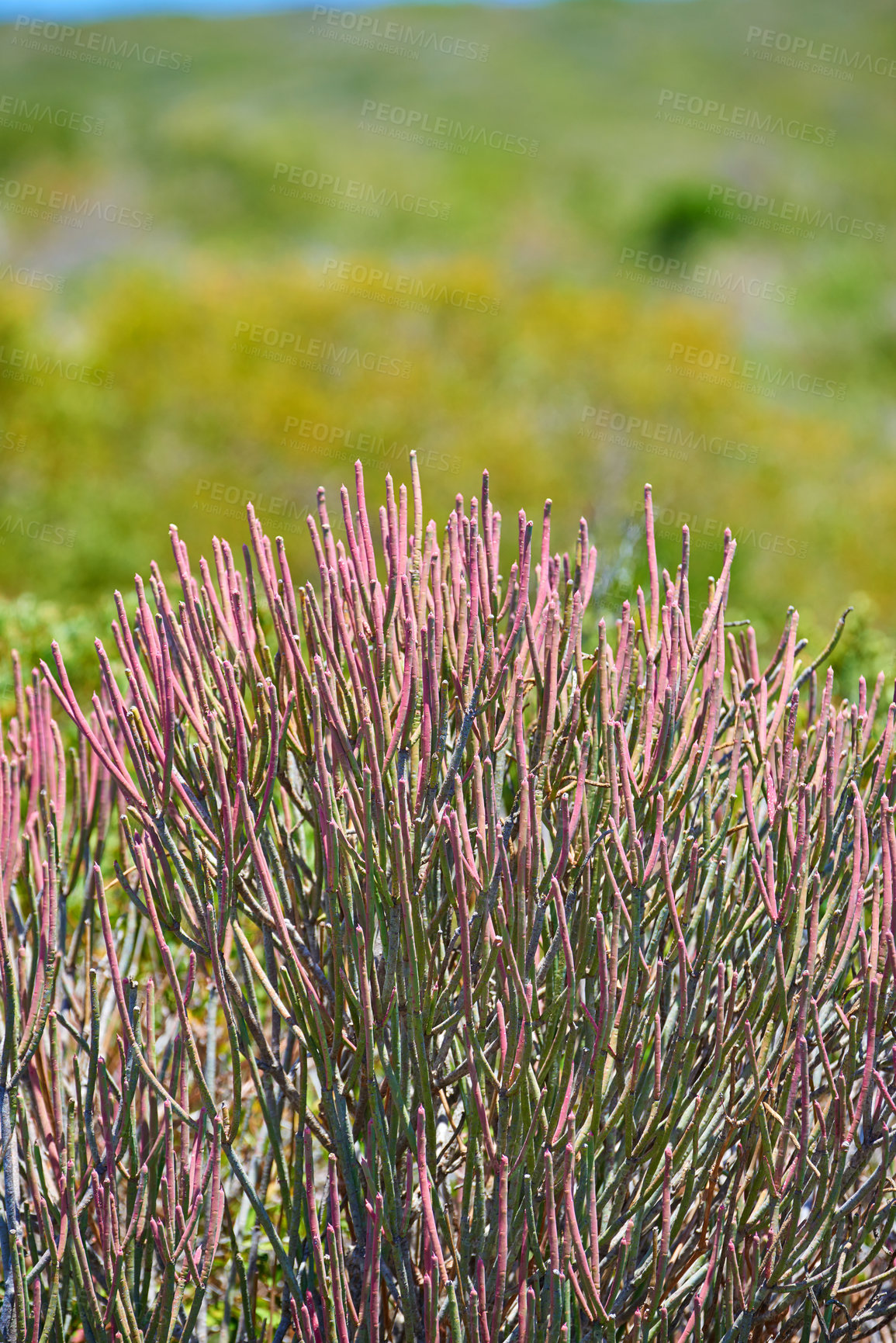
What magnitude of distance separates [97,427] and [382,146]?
38780 mm

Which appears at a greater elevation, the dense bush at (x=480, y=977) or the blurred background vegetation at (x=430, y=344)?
the blurred background vegetation at (x=430, y=344)

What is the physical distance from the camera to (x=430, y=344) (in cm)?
2205

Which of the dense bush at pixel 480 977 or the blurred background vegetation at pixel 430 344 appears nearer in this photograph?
the dense bush at pixel 480 977

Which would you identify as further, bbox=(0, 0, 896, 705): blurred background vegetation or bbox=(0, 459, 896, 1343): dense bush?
bbox=(0, 0, 896, 705): blurred background vegetation

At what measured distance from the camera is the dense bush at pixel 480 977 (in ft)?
5.80

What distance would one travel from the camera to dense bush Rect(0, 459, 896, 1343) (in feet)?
5.80

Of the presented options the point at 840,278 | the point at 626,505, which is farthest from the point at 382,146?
the point at 626,505

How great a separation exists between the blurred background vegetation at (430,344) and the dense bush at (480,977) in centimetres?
239

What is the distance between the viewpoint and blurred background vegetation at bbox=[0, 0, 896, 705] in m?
14.4

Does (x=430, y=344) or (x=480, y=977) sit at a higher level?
(x=430, y=344)

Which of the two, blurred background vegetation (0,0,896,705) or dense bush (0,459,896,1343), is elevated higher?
blurred background vegetation (0,0,896,705)

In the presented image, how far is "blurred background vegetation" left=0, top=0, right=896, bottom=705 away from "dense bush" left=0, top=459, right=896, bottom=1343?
2387 millimetres

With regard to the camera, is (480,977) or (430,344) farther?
(430,344)

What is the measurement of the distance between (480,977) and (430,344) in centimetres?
2123
